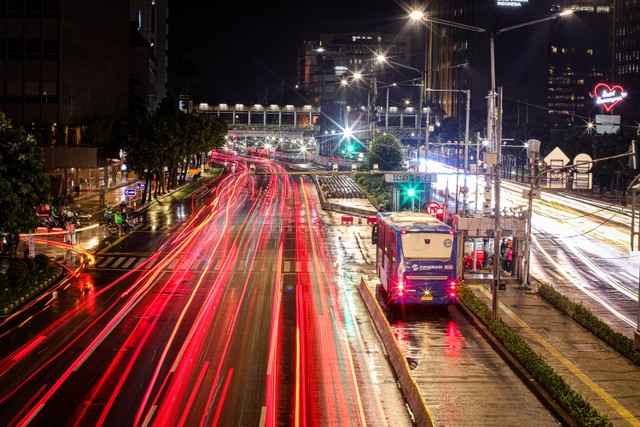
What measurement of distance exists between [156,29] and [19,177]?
158 m

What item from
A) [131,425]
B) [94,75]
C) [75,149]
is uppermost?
[94,75]

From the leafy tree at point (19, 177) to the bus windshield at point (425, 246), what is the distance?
57.8ft

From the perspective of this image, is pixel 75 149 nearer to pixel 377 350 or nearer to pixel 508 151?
pixel 377 350

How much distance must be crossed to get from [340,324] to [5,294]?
1327 centimetres

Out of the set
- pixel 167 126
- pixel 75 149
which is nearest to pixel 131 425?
pixel 75 149

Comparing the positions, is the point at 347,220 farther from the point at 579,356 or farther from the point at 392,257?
the point at 579,356

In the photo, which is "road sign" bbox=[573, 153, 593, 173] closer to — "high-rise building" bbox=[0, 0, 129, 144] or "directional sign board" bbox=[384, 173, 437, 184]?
"directional sign board" bbox=[384, 173, 437, 184]

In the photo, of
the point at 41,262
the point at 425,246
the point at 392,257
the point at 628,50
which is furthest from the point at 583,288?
the point at 628,50

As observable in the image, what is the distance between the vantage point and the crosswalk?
4259 cm

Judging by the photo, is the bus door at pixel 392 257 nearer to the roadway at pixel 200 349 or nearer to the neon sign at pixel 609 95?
the roadway at pixel 200 349

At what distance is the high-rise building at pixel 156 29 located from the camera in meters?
176

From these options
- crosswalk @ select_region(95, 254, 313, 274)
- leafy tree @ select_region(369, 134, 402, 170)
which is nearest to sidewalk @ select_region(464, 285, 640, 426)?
crosswalk @ select_region(95, 254, 313, 274)

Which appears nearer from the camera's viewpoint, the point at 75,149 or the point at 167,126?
the point at 75,149

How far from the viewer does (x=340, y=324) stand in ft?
98.6
